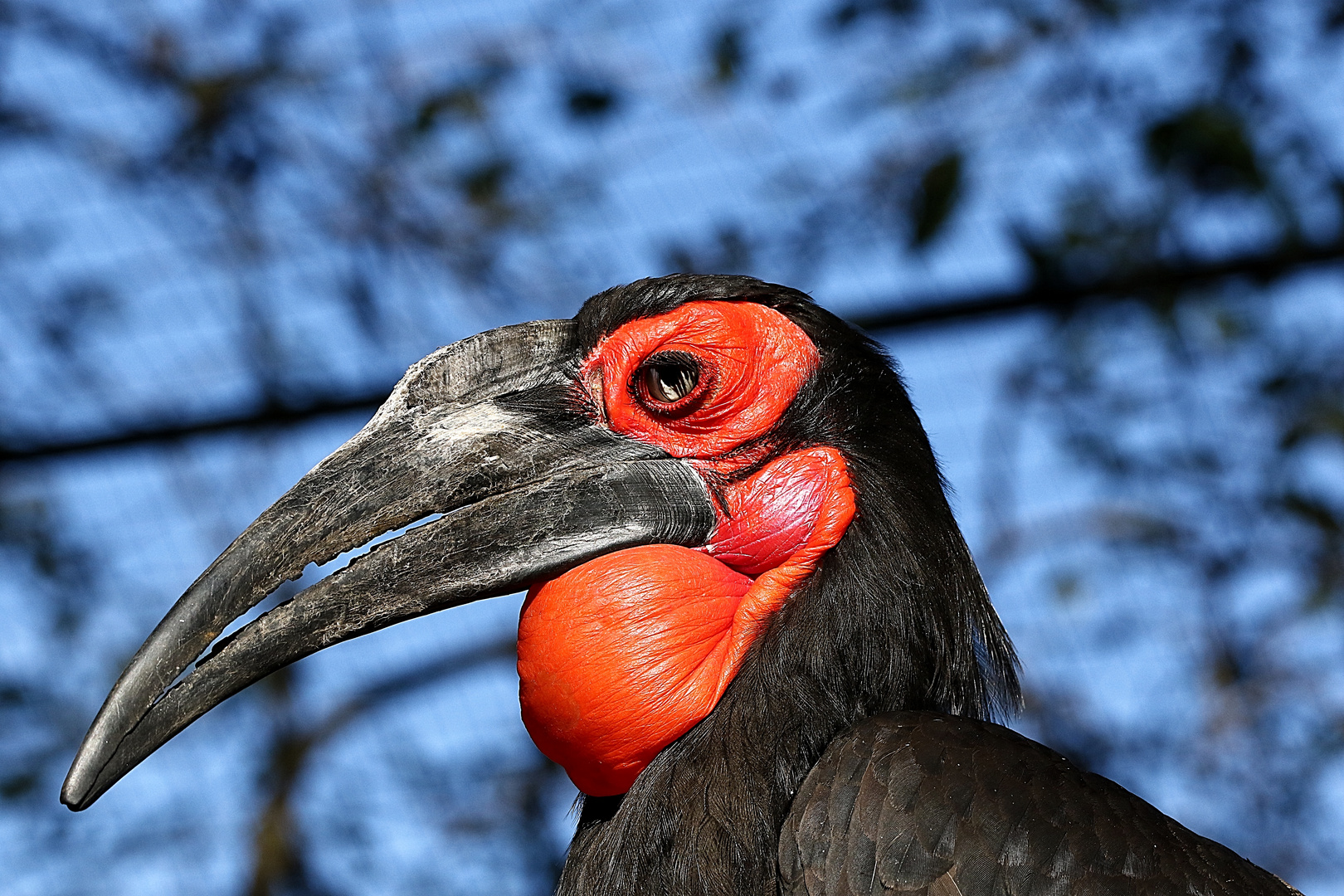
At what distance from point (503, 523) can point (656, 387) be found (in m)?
0.32

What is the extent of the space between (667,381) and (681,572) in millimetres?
304

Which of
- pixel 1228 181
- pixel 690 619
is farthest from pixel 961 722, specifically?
pixel 1228 181

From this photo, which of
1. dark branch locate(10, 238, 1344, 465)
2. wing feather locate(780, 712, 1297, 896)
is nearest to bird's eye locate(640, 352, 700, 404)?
wing feather locate(780, 712, 1297, 896)

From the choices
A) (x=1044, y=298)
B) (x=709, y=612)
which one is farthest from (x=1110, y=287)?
(x=709, y=612)

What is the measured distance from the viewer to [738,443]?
1.87m

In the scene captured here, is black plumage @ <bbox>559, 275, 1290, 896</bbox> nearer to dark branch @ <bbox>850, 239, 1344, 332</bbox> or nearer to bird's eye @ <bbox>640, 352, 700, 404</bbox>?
bird's eye @ <bbox>640, 352, 700, 404</bbox>

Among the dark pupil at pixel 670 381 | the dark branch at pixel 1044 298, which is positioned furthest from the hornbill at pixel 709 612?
the dark branch at pixel 1044 298

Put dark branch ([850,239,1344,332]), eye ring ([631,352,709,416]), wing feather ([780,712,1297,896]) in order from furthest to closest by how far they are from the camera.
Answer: dark branch ([850,239,1344,332]) < eye ring ([631,352,709,416]) < wing feather ([780,712,1297,896])

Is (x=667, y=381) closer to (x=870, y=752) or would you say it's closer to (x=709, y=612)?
(x=709, y=612)

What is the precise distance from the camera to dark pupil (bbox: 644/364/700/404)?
1.89 metres

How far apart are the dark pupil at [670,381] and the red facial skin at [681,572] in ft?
0.05

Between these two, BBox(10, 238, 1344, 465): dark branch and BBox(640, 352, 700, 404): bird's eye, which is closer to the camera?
BBox(640, 352, 700, 404): bird's eye

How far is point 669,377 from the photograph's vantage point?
1898 millimetres

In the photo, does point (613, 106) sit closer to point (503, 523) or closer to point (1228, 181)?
point (1228, 181)
